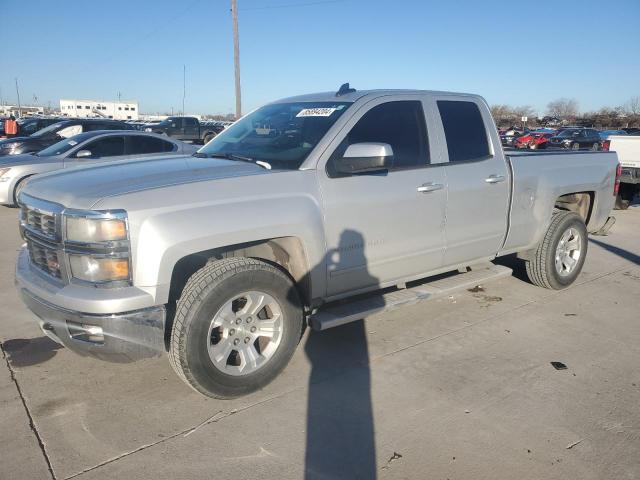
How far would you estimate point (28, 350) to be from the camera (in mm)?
3936

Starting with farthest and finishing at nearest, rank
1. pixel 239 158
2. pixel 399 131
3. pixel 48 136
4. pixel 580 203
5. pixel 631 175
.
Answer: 1. pixel 48 136
2. pixel 631 175
3. pixel 580 203
4. pixel 399 131
5. pixel 239 158

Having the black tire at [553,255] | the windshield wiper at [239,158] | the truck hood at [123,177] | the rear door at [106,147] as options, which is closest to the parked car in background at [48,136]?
the rear door at [106,147]

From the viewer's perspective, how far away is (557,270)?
18.1ft

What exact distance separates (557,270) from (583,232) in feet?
1.89

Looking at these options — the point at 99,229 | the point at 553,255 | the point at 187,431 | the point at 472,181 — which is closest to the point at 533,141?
the point at 553,255

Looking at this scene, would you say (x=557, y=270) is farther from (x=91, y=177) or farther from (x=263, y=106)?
(x=91, y=177)

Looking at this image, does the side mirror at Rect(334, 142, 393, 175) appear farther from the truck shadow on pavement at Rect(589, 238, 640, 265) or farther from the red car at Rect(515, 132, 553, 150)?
the red car at Rect(515, 132, 553, 150)

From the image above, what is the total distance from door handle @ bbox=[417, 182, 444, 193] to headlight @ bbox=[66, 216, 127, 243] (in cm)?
223

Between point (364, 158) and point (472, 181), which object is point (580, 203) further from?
point (364, 158)

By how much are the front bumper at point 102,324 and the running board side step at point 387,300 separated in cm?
115

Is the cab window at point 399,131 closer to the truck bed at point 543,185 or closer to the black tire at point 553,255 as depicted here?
the truck bed at point 543,185

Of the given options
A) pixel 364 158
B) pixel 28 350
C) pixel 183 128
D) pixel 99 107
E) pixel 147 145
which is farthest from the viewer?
pixel 99 107

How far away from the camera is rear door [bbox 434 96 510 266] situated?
14.1 ft

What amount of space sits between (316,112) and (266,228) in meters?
1.26
